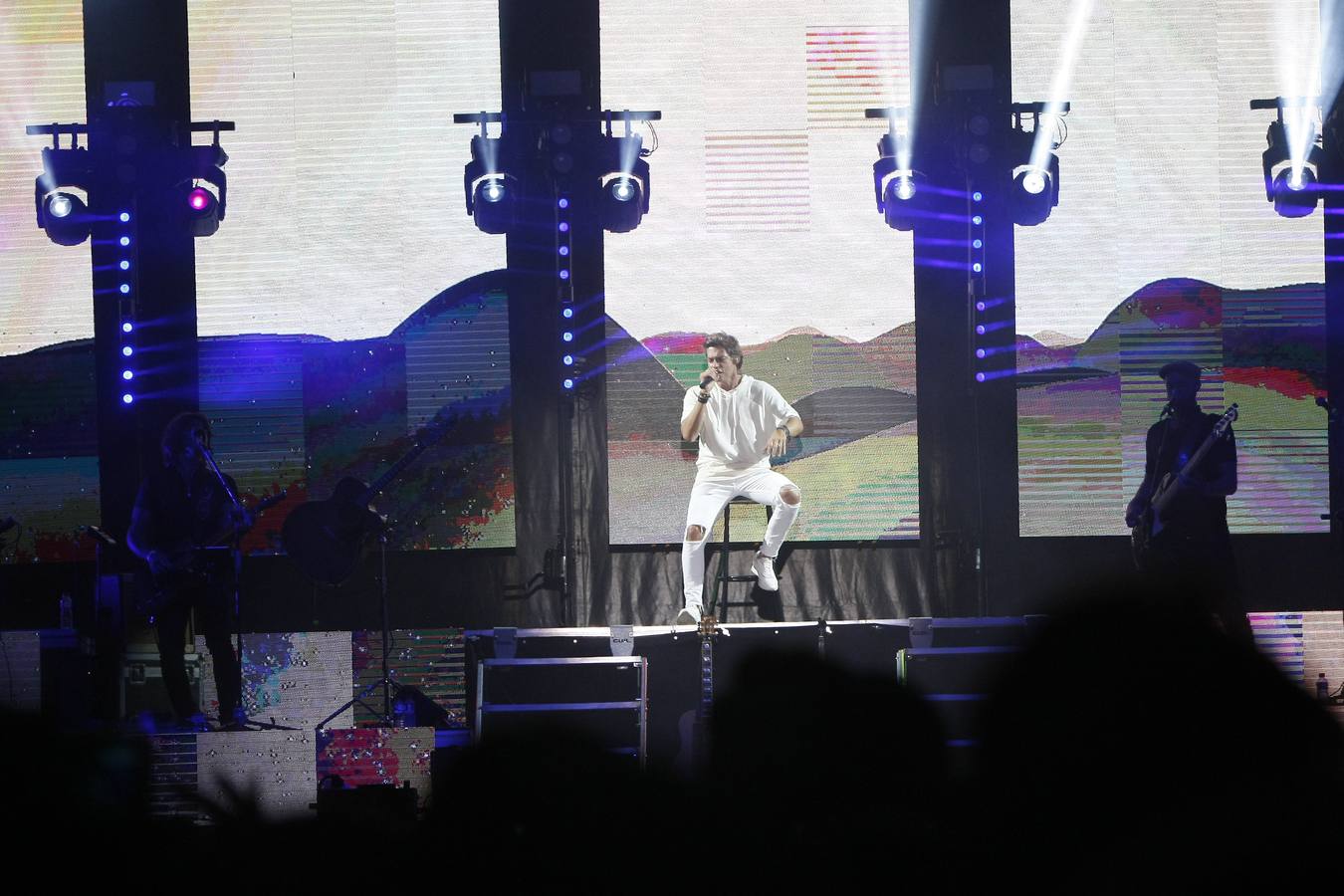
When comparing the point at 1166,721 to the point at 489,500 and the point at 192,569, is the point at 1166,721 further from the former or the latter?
the point at 489,500

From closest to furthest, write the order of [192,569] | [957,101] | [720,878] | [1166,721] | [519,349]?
1. [720,878]
2. [1166,721]
3. [192,569]
4. [957,101]
5. [519,349]

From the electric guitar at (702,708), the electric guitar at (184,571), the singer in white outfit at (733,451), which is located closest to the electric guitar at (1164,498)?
the singer in white outfit at (733,451)

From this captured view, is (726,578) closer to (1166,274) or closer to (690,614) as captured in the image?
(690,614)

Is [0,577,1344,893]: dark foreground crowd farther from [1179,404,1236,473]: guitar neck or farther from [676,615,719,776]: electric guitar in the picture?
[1179,404,1236,473]: guitar neck

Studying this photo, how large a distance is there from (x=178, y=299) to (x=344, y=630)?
7.38ft

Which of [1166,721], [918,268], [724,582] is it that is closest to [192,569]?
[724,582]

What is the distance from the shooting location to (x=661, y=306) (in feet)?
27.2

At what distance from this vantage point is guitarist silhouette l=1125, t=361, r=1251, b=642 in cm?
739

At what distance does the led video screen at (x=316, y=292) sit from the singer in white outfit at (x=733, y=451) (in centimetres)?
121

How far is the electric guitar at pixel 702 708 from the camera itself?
20.1 ft

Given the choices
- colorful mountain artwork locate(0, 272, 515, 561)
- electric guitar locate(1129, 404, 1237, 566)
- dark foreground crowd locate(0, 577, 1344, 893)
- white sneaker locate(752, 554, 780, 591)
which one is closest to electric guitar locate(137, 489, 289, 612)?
colorful mountain artwork locate(0, 272, 515, 561)

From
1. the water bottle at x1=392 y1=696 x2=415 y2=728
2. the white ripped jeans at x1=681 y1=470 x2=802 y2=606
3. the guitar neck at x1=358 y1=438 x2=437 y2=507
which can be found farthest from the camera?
the white ripped jeans at x1=681 y1=470 x2=802 y2=606

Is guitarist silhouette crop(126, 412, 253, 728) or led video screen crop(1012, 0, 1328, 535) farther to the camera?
led video screen crop(1012, 0, 1328, 535)

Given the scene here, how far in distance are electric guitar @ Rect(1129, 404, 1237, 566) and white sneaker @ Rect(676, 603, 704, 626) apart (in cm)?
252
